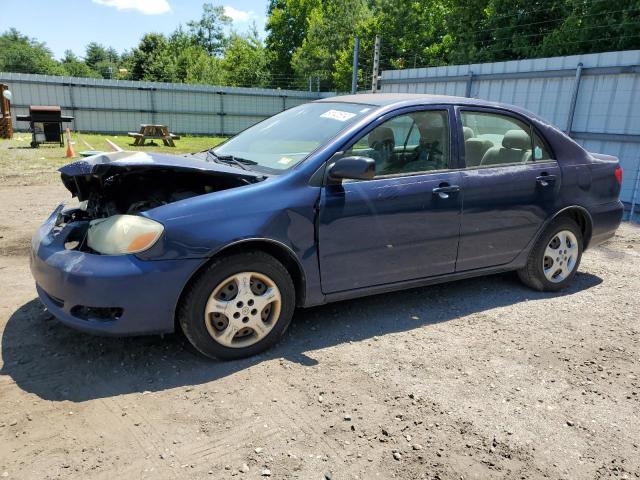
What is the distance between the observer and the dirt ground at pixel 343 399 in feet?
8.11

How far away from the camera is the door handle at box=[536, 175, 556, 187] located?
14.7 ft

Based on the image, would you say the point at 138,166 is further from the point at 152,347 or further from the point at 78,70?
the point at 78,70

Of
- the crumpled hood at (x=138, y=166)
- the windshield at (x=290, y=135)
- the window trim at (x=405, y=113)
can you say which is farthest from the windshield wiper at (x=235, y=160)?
the window trim at (x=405, y=113)

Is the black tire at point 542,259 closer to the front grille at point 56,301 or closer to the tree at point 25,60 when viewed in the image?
the front grille at point 56,301

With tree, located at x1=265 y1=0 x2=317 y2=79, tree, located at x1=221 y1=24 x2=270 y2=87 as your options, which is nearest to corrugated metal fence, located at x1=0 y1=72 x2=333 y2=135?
tree, located at x1=221 y1=24 x2=270 y2=87

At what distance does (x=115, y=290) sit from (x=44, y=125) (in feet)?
52.9

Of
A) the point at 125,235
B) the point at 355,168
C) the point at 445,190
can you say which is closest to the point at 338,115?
the point at 355,168

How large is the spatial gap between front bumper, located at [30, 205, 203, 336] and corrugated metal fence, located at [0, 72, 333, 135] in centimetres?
2312

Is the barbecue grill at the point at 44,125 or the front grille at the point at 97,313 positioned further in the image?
the barbecue grill at the point at 44,125

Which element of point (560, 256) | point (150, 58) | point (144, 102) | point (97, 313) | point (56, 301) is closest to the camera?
point (97, 313)

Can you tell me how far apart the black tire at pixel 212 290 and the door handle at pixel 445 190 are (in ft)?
4.44

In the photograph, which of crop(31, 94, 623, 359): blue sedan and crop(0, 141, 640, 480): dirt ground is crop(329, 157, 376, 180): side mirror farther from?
crop(0, 141, 640, 480): dirt ground

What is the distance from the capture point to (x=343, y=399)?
2.99 metres

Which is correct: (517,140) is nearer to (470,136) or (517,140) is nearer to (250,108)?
(470,136)
